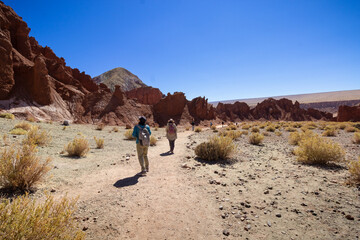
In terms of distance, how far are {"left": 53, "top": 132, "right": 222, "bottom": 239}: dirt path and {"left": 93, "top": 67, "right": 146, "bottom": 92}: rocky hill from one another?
8945 centimetres

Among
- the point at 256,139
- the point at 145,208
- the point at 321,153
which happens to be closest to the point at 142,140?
the point at 145,208

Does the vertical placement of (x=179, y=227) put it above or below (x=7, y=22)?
below

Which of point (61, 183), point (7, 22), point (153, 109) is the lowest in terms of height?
point (61, 183)

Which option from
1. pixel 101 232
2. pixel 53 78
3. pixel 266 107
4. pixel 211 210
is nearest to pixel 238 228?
pixel 211 210

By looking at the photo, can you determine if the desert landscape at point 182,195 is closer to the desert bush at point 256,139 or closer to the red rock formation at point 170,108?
the desert bush at point 256,139

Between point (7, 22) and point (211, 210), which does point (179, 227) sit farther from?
point (7, 22)

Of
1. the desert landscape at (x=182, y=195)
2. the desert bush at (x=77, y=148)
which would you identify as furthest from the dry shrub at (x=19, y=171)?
the desert bush at (x=77, y=148)

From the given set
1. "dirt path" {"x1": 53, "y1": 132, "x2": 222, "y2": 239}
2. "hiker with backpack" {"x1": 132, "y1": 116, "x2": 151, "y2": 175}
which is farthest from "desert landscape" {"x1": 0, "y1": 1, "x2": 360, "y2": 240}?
"hiker with backpack" {"x1": 132, "y1": 116, "x2": 151, "y2": 175}

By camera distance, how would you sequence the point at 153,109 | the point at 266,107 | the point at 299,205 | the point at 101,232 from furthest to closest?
1. the point at 266,107
2. the point at 153,109
3. the point at 299,205
4. the point at 101,232

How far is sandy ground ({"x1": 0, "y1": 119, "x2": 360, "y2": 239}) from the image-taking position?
289 cm

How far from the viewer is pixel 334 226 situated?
294 centimetres

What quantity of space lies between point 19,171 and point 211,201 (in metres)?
4.29

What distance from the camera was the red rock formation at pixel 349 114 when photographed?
42.6 meters

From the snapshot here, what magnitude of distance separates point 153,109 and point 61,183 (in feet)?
150
